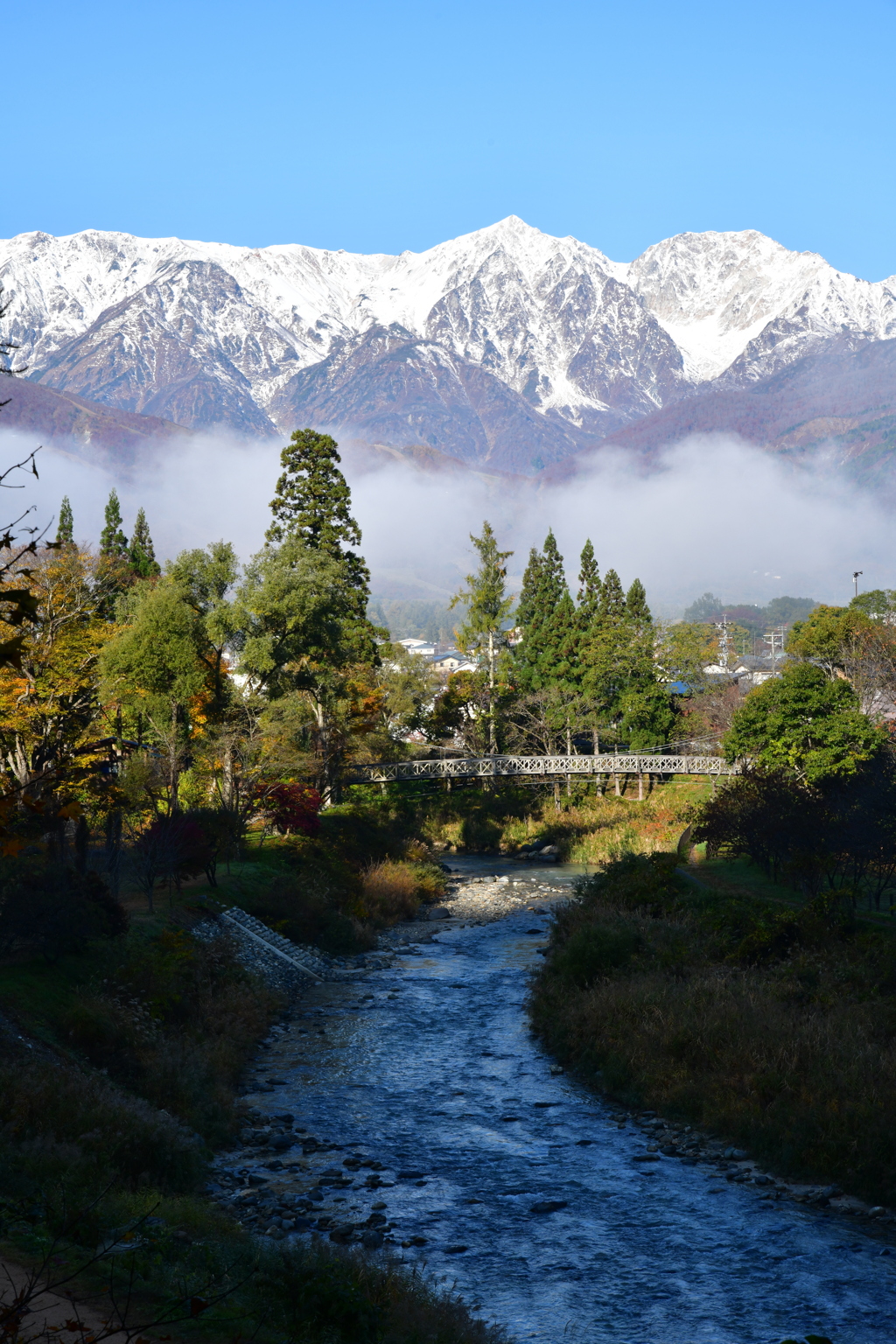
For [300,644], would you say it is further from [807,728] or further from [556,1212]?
[556,1212]

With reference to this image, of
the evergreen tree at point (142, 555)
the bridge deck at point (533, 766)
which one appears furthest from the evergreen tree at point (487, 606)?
the evergreen tree at point (142, 555)

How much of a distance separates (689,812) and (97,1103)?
136 ft

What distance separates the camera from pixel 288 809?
1603 inches

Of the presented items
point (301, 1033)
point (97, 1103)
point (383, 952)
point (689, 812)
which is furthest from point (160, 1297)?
point (689, 812)

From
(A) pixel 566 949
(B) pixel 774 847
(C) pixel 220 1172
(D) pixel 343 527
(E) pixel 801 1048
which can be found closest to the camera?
(C) pixel 220 1172

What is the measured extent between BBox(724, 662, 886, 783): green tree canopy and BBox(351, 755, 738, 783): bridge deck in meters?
9.92

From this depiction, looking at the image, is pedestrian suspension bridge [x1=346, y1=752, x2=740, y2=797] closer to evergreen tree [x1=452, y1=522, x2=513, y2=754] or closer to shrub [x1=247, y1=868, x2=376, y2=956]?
evergreen tree [x1=452, y1=522, x2=513, y2=754]

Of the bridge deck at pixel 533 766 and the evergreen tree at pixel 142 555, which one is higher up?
the evergreen tree at pixel 142 555

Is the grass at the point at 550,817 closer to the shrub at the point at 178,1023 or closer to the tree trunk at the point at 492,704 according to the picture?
the tree trunk at the point at 492,704

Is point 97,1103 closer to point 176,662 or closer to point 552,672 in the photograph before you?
point 176,662

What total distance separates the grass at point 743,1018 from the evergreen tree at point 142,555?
153ft

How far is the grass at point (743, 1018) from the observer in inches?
666

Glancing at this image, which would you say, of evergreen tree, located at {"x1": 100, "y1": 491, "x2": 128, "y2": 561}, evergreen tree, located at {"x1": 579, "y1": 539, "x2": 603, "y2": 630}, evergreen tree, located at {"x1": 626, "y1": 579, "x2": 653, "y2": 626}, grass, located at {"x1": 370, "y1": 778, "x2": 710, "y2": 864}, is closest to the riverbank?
grass, located at {"x1": 370, "y1": 778, "x2": 710, "y2": 864}

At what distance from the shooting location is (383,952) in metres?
33.3
